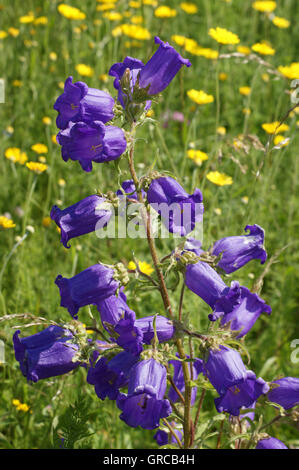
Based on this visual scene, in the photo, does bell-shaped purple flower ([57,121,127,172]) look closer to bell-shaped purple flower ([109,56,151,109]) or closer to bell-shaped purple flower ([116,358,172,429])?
bell-shaped purple flower ([109,56,151,109])

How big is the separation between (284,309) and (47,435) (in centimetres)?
150

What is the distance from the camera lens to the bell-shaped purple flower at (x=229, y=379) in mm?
1746

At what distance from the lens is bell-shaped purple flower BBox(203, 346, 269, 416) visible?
1.75 metres

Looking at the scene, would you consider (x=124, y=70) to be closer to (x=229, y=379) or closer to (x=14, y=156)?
(x=229, y=379)

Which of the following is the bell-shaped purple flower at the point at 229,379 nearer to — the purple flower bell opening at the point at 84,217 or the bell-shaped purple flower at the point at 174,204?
the bell-shaped purple flower at the point at 174,204

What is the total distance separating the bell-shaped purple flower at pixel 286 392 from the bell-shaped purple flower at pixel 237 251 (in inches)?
17.9

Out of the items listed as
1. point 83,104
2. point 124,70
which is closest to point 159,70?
point 124,70

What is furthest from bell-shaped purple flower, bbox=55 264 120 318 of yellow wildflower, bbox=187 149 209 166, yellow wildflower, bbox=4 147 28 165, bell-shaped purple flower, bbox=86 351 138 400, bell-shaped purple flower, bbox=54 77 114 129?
yellow wildflower, bbox=4 147 28 165

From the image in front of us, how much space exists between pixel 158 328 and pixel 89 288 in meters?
0.26

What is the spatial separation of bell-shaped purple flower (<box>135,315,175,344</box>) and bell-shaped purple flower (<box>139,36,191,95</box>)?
74 centimetres

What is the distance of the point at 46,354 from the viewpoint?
6.31 ft

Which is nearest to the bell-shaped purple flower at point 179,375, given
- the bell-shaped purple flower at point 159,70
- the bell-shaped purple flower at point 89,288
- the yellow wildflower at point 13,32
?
the bell-shaped purple flower at point 89,288

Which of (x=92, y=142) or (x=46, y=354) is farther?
(x=46, y=354)

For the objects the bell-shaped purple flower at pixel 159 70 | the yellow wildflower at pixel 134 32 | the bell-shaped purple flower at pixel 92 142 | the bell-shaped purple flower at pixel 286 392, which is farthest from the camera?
the yellow wildflower at pixel 134 32
